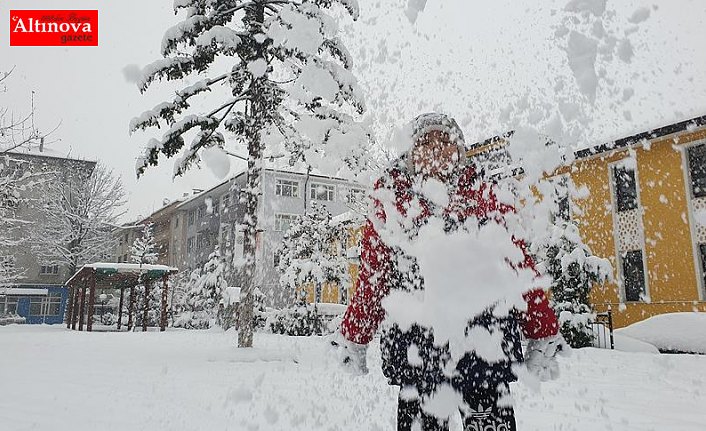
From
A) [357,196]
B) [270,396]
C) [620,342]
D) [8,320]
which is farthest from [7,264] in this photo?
[270,396]

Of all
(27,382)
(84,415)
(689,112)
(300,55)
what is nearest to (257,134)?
(300,55)

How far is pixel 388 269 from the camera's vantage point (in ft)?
7.45

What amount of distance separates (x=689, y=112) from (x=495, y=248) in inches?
581

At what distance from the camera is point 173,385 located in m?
6.32

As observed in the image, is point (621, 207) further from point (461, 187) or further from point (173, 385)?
point (461, 187)

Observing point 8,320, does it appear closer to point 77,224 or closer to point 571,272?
point 77,224

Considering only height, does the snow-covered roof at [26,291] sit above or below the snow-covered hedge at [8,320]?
above

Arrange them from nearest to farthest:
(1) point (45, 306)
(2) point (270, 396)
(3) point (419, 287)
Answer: (3) point (419, 287) < (2) point (270, 396) < (1) point (45, 306)

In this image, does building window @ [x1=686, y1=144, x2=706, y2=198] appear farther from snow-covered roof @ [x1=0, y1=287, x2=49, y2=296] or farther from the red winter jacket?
snow-covered roof @ [x1=0, y1=287, x2=49, y2=296]

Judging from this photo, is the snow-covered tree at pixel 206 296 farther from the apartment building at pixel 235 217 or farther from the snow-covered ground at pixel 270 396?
the snow-covered ground at pixel 270 396

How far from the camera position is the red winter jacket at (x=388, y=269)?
2273 millimetres

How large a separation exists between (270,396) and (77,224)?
32600mm

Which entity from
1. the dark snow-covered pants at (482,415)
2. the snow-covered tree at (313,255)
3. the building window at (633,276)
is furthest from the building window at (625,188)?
the dark snow-covered pants at (482,415)

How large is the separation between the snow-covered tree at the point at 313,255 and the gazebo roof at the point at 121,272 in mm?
5154
